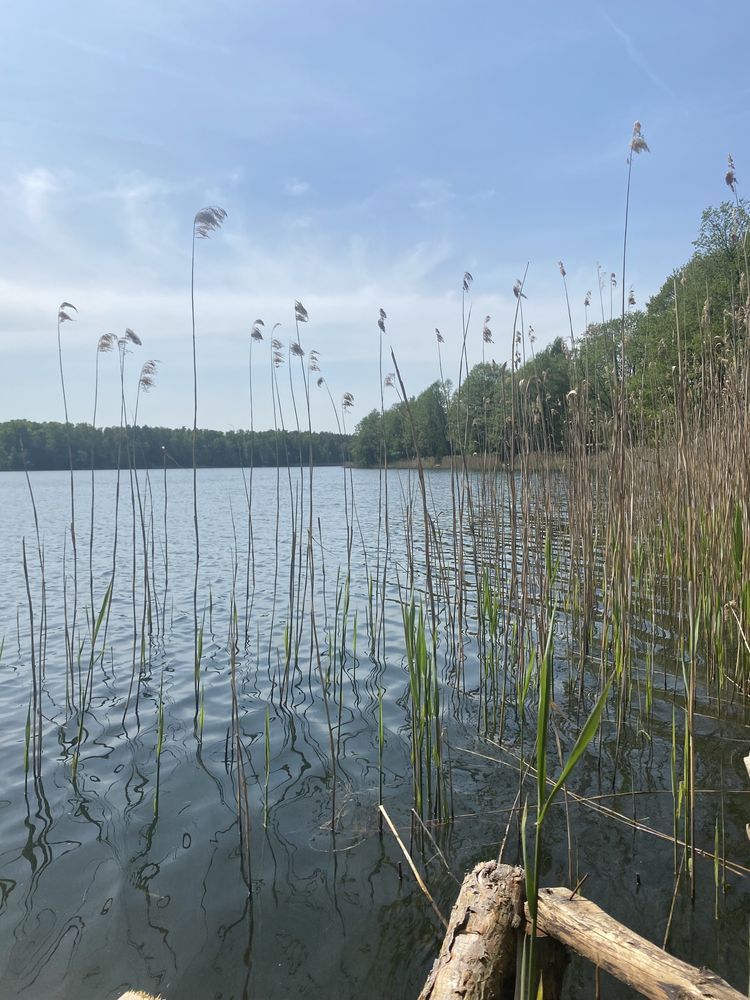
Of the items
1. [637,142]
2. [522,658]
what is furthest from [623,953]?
[637,142]

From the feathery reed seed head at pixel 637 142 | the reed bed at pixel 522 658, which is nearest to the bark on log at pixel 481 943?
the reed bed at pixel 522 658

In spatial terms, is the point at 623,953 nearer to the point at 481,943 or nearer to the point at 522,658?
the point at 481,943

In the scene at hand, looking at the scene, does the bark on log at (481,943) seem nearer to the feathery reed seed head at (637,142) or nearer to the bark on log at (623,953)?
the bark on log at (623,953)

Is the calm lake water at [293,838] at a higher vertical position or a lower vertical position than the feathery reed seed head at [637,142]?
lower

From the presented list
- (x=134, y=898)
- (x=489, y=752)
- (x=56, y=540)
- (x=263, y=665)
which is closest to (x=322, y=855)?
(x=134, y=898)

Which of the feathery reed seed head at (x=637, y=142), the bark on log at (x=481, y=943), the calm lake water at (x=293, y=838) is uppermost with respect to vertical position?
the feathery reed seed head at (x=637, y=142)

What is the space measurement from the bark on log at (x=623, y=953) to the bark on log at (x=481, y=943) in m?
0.09

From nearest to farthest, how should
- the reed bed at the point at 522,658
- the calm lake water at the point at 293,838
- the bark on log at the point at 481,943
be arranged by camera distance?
the bark on log at the point at 481,943
the calm lake water at the point at 293,838
the reed bed at the point at 522,658

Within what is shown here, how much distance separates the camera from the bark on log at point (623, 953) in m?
1.31

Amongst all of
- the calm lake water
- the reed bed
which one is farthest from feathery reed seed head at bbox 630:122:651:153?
the calm lake water

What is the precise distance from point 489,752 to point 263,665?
251 centimetres

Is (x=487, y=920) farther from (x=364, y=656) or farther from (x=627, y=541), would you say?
(x=364, y=656)

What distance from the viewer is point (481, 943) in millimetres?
1532

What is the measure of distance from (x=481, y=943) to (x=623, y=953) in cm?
33
